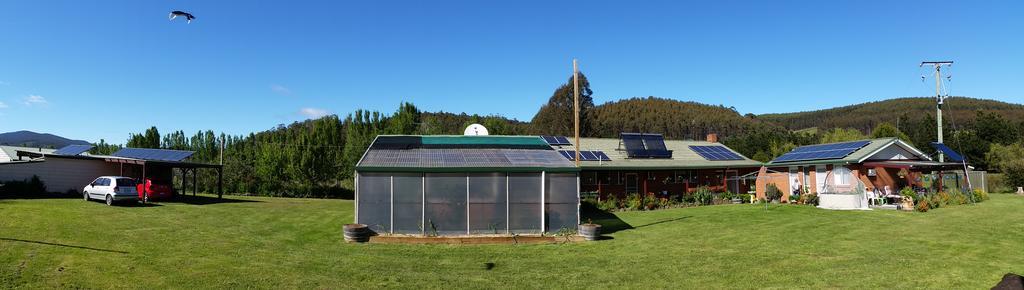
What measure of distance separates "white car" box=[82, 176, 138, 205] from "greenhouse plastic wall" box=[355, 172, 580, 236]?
46.3ft

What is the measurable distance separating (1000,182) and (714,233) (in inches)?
1471

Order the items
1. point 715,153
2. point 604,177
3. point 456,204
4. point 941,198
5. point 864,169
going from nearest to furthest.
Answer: point 456,204
point 941,198
point 864,169
point 604,177
point 715,153

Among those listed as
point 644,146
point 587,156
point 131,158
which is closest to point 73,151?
point 131,158

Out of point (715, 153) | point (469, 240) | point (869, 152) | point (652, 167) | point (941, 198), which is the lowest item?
point (469, 240)

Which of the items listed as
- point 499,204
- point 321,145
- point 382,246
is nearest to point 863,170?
point 499,204

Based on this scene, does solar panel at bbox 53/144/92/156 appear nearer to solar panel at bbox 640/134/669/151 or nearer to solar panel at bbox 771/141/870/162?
solar panel at bbox 640/134/669/151

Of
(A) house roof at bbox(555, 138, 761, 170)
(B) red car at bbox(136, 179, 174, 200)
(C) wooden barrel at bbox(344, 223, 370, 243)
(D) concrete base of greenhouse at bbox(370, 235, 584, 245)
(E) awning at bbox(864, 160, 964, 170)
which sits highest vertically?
(A) house roof at bbox(555, 138, 761, 170)

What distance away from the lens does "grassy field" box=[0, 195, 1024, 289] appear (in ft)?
39.0

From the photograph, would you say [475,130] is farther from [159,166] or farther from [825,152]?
[159,166]

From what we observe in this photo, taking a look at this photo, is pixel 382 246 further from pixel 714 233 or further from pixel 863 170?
pixel 863 170

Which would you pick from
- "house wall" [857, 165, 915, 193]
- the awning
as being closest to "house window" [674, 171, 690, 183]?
"house wall" [857, 165, 915, 193]

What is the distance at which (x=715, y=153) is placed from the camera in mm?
38688

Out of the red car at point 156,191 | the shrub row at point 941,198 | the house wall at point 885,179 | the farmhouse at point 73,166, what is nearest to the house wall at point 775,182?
the house wall at point 885,179

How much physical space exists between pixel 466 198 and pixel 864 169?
22.8 metres
